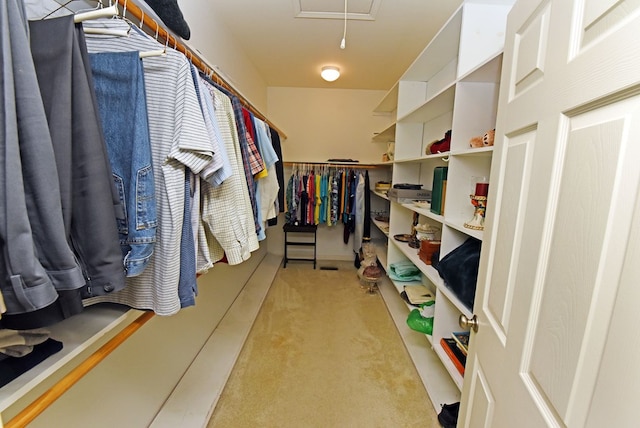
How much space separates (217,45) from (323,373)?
2.52 metres

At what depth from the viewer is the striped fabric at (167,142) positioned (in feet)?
2.52

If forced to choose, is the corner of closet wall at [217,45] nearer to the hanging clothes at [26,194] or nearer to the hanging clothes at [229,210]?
the hanging clothes at [229,210]

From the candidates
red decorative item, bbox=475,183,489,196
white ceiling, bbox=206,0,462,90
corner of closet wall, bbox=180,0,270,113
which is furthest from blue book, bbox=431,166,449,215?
corner of closet wall, bbox=180,0,270,113

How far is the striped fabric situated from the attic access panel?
1574 millimetres

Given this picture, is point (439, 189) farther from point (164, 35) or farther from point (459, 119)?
point (164, 35)

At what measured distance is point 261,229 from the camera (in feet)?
4.90

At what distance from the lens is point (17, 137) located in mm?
436

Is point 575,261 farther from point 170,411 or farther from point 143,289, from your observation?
point 170,411

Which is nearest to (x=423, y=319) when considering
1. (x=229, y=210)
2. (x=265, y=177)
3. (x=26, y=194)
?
(x=265, y=177)

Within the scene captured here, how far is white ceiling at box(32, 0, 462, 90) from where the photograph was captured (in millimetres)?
1975

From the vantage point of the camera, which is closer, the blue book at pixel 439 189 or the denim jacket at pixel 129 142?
the denim jacket at pixel 129 142

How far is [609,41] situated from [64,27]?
3.21 feet

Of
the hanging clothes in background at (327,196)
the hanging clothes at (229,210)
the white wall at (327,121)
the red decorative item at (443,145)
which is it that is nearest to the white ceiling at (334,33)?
the white wall at (327,121)

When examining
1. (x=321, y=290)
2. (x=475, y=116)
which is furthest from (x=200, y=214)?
(x=321, y=290)
